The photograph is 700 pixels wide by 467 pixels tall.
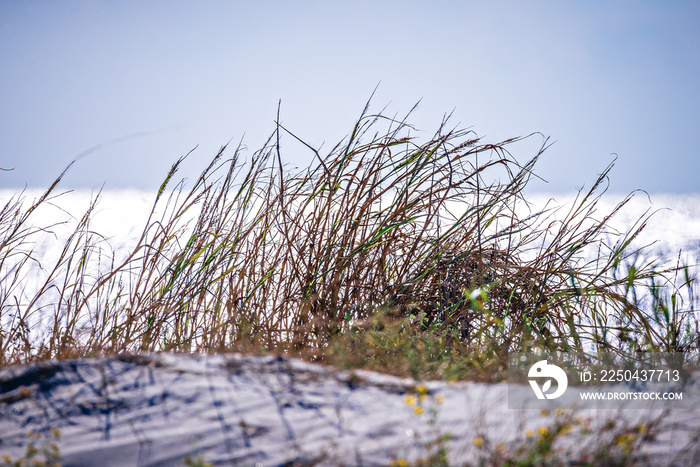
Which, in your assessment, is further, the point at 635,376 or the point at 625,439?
the point at 635,376

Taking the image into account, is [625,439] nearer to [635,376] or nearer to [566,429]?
[566,429]

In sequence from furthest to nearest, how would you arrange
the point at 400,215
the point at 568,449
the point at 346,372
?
the point at 400,215, the point at 346,372, the point at 568,449

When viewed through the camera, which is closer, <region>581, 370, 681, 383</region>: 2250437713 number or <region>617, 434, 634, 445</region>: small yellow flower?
<region>617, 434, 634, 445</region>: small yellow flower

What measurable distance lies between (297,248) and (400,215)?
0.51 metres

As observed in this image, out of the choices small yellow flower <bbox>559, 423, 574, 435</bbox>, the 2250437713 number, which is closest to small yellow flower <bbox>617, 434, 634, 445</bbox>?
small yellow flower <bbox>559, 423, 574, 435</bbox>

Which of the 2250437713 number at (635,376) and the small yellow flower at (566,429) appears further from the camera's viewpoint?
the 2250437713 number at (635,376)

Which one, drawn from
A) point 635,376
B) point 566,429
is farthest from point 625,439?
point 635,376

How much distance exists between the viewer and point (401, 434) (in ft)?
3.88

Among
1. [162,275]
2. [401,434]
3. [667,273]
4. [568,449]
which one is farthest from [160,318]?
[667,273]

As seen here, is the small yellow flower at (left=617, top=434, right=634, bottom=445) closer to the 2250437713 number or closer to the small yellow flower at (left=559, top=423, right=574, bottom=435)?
the small yellow flower at (left=559, top=423, right=574, bottom=435)

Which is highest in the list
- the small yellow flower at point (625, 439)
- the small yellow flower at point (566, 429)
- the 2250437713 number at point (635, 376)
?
the 2250437713 number at point (635, 376)

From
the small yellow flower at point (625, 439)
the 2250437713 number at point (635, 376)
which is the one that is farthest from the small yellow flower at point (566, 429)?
the 2250437713 number at point (635, 376)

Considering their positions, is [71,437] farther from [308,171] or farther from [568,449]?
[308,171]

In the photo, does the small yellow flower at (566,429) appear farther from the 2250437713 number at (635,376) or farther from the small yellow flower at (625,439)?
the 2250437713 number at (635,376)
